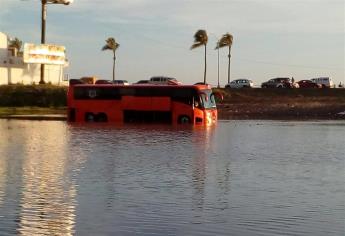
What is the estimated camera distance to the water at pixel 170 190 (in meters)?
10.7

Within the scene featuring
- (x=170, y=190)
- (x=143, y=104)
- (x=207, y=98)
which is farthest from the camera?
(x=143, y=104)

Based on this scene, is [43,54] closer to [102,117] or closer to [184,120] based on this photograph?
[102,117]

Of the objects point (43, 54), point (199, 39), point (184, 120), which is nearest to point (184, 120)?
point (184, 120)

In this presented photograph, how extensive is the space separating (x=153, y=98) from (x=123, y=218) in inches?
1329

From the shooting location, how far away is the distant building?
66.9 meters

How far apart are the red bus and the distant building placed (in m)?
20.8

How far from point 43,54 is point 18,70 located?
11.4 ft

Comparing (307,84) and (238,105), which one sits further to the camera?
(307,84)

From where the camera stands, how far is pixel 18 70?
68.6m

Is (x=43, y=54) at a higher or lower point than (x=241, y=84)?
higher

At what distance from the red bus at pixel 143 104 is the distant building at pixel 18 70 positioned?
20.8 metres

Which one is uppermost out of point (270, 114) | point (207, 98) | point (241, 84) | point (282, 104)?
point (241, 84)

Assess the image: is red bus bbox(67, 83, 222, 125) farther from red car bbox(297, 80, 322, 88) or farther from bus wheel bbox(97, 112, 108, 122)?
red car bbox(297, 80, 322, 88)

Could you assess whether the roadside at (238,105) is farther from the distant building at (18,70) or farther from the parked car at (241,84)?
the parked car at (241,84)
